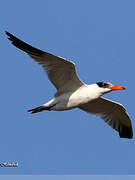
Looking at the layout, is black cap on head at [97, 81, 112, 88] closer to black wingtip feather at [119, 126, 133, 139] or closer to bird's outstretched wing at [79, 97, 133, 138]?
bird's outstretched wing at [79, 97, 133, 138]

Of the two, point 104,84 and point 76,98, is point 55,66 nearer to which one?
point 76,98

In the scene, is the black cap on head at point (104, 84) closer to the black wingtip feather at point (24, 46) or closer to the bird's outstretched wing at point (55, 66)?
the bird's outstretched wing at point (55, 66)

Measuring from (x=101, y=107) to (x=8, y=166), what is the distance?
3.60 metres

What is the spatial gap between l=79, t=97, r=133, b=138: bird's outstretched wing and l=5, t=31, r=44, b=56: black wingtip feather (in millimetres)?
2608

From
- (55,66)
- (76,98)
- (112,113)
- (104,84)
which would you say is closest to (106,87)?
(104,84)

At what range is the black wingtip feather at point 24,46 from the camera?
1341 cm

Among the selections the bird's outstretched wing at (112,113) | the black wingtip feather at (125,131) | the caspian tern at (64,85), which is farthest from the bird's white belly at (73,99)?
the black wingtip feather at (125,131)

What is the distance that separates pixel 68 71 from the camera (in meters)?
13.5

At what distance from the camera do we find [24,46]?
13.5 meters

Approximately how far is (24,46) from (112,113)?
374cm

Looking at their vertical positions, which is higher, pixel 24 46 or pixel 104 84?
pixel 24 46

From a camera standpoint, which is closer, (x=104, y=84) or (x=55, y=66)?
(x=55, y=66)

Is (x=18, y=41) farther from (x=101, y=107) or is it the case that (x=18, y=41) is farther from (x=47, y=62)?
(x=101, y=107)

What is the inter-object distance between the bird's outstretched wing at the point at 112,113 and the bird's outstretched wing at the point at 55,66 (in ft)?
4.87
